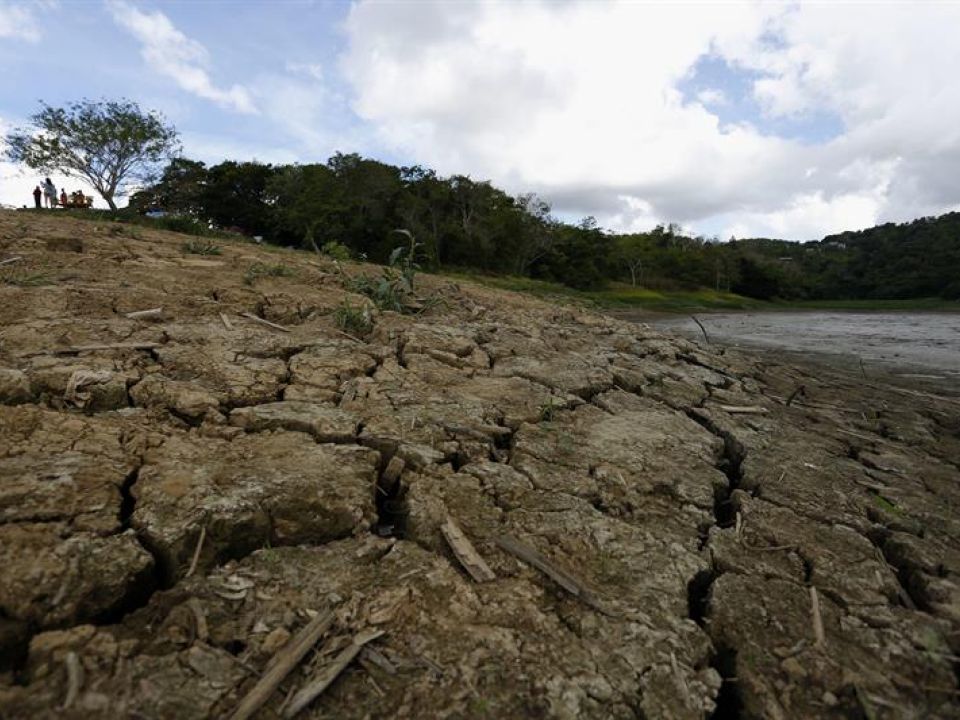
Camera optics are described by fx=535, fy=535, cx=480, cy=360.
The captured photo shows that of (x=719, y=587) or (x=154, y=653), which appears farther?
(x=719, y=587)

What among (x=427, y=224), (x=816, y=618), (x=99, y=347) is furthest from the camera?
(x=427, y=224)

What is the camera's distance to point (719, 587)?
7.66ft

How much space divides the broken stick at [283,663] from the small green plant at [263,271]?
4.93 meters

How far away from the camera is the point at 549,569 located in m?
2.22

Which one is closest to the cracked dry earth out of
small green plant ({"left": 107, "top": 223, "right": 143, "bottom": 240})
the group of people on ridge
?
small green plant ({"left": 107, "top": 223, "right": 143, "bottom": 240})

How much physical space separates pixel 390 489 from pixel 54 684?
1.49 m

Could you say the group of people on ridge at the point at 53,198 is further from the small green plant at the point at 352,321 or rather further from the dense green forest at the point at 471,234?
the small green plant at the point at 352,321

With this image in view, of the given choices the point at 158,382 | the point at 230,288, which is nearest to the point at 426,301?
the point at 230,288

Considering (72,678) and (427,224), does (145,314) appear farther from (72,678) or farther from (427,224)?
(427,224)

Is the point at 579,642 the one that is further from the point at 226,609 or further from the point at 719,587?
the point at 226,609

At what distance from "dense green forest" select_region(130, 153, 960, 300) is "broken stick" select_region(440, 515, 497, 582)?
6.98 m

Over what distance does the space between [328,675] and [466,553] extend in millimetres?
765

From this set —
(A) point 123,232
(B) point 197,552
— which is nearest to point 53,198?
(A) point 123,232

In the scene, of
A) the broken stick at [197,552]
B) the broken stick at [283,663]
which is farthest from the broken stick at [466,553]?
the broken stick at [197,552]
